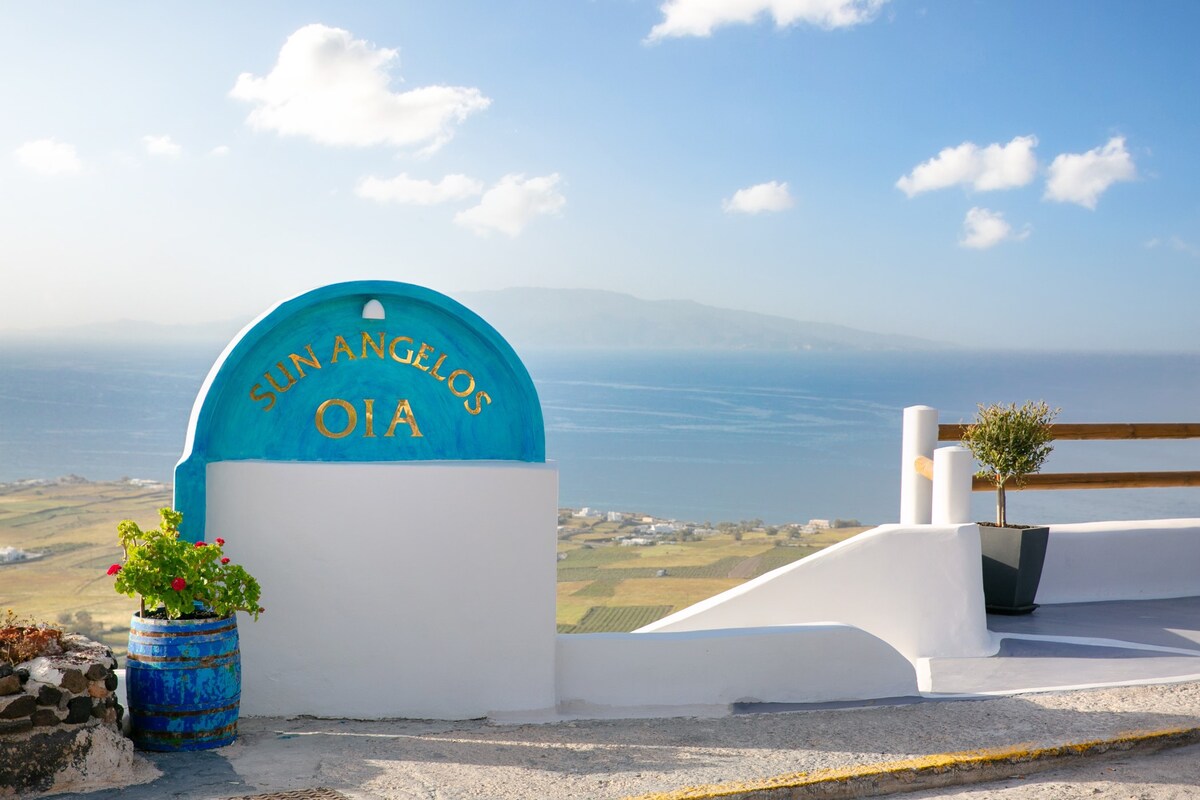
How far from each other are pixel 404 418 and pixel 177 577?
1.35 metres

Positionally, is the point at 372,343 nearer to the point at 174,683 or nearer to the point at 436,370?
the point at 436,370

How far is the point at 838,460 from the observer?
235ft

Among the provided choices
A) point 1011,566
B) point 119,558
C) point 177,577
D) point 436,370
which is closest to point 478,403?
point 436,370

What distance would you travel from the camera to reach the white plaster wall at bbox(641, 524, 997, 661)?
275 inches

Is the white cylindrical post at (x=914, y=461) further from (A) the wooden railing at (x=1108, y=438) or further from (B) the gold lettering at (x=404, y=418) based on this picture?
(B) the gold lettering at (x=404, y=418)

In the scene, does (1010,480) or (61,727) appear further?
(1010,480)

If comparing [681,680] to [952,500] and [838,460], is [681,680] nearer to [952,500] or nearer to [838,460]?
[952,500]

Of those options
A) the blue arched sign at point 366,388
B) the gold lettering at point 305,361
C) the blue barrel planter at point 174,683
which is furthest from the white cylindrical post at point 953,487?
the blue barrel planter at point 174,683

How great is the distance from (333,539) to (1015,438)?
504 cm

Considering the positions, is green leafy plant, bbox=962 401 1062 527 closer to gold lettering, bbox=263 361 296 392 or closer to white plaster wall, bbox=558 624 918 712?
white plaster wall, bbox=558 624 918 712

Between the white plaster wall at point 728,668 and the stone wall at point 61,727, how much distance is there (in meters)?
2.11

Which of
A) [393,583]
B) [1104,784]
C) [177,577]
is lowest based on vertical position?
[1104,784]

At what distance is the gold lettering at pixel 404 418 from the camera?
5.55 metres

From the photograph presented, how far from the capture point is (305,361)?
5453 millimetres
